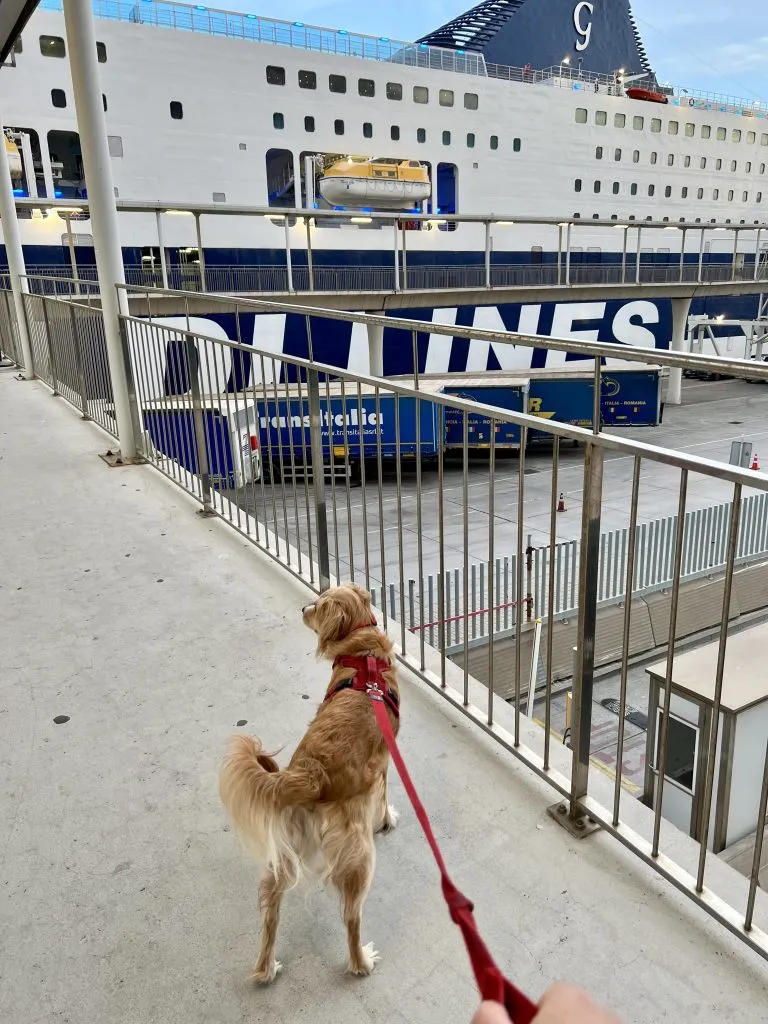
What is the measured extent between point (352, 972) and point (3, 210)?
11.9 metres

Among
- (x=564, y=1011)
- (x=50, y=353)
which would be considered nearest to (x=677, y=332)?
(x=50, y=353)

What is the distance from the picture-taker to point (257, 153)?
2698 centimetres

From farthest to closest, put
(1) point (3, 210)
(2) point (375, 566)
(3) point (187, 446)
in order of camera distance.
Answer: (2) point (375, 566)
(1) point (3, 210)
(3) point (187, 446)

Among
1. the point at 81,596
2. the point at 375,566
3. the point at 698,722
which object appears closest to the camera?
the point at 81,596

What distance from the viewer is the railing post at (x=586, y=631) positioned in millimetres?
2000

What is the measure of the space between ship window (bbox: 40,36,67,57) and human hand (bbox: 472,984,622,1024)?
29.1 meters

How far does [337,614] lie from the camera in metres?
2.09

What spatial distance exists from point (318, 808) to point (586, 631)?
0.91 m

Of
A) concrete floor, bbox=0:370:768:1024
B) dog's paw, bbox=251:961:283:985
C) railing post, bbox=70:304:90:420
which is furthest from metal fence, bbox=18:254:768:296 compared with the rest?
dog's paw, bbox=251:961:283:985

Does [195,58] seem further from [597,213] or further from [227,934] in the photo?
[227,934]

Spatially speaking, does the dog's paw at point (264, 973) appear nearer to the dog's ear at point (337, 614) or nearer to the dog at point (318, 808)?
the dog at point (318, 808)

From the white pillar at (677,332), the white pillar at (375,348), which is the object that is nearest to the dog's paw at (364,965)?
the white pillar at (375,348)

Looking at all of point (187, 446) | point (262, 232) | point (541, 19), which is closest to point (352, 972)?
point (187, 446)

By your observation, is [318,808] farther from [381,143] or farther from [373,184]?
[381,143]
